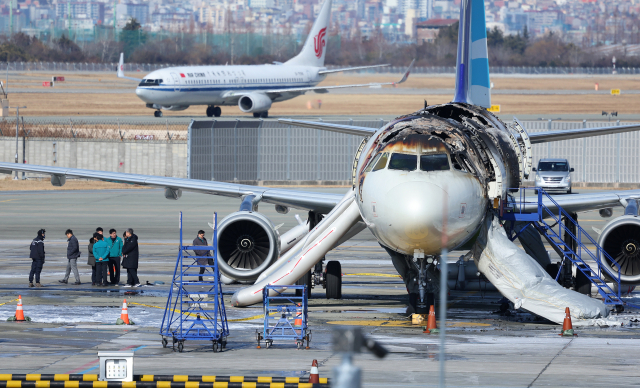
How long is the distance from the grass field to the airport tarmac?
A: 63306 mm

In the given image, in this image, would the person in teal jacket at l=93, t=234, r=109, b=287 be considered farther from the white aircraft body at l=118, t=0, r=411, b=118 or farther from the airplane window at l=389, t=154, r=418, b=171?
the white aircraft body at l=118, t=0, r=411, b=118

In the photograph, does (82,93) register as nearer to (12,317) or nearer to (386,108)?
(386,108)

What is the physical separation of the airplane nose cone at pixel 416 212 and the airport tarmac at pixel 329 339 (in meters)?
2.10

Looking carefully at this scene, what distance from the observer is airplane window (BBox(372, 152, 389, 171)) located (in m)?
18.9

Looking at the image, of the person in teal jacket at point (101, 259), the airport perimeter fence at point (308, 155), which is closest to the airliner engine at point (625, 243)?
the person in teal jacket at point (101, 259)

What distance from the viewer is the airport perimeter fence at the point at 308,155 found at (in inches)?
2115

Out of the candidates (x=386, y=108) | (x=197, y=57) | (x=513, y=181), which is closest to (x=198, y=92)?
(x=386, y=108)

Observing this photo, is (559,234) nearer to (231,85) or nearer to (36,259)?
(36,259)

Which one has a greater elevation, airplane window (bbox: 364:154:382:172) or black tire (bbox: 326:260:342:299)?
airplane window (bbox: 364:154:382:172)

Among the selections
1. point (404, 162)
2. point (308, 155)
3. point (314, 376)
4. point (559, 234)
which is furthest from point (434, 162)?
point (308, 155)

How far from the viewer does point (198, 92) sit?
257ft

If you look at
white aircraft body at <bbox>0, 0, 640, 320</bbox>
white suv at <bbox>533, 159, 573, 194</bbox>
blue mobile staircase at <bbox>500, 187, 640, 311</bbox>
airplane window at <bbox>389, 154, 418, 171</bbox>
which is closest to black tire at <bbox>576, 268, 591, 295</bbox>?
blue mobile staircase at <bbox>500, 187, 640, 311</bbox>

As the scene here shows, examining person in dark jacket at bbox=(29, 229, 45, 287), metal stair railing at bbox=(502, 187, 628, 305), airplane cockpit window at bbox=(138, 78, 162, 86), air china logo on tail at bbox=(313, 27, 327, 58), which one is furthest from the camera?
air china logo on tail at bbox=(313, 27, 327, 58)

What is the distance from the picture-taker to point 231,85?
81.2 m
